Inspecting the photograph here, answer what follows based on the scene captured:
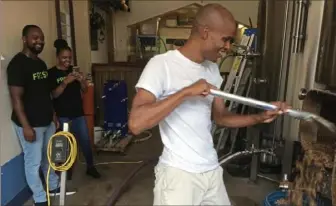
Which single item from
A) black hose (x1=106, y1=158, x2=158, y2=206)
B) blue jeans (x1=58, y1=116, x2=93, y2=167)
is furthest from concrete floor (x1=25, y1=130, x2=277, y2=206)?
blue jeans (x1=58, y1=116, x2=93, y2=167)

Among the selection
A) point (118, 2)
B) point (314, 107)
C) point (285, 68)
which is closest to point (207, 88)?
point (314, 107)

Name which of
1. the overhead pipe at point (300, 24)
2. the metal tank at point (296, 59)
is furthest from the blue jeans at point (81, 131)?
the overhead pipe at point (300, 24)

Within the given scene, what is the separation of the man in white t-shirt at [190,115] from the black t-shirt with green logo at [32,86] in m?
1.51

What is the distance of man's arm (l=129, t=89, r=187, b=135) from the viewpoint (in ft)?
3.82

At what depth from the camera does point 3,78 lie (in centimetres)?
247

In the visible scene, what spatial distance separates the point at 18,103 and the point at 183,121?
5.13 ft

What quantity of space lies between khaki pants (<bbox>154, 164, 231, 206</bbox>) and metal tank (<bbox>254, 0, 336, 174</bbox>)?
97 centimetres

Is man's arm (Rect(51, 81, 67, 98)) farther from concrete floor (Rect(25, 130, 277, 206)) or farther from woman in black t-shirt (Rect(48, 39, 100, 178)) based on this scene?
concrete floor (Rect(25, 130, 277, 206))

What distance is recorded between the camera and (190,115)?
1348mm

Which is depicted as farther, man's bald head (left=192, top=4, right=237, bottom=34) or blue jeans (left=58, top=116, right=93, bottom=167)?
blue jeans (left=58, top=116, right=93, bottom=167)

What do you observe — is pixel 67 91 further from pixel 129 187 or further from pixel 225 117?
pixel 225 117

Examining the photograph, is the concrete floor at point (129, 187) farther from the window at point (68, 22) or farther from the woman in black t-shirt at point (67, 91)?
the window at point (68, 22)

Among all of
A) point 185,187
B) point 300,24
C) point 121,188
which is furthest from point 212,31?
point 121,188

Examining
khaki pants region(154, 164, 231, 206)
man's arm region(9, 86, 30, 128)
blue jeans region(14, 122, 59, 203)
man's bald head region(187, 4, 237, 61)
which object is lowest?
blue jeans region(14, 122, 59, 203)
